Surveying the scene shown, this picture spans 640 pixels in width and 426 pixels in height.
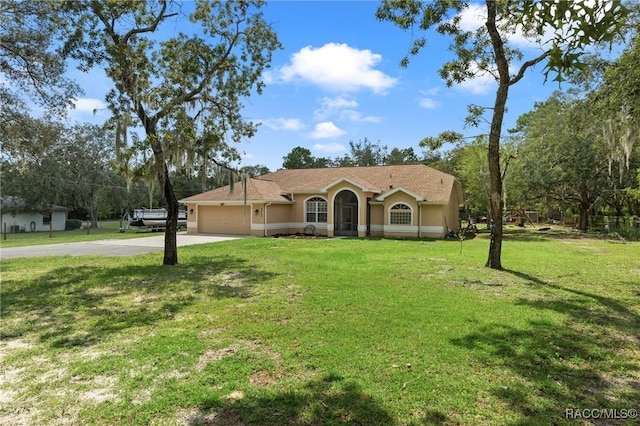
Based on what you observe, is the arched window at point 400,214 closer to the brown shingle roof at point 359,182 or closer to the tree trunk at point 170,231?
the brown shingle roof at point 359,182

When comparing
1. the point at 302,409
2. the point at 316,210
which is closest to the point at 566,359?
the point at 302,409

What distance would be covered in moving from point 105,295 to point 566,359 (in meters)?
8.12

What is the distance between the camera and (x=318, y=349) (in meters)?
4.76

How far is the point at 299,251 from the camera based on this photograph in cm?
1565

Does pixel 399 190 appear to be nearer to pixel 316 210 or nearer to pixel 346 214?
pixel 346 214

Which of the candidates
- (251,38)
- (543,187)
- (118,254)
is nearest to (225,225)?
(118,254)

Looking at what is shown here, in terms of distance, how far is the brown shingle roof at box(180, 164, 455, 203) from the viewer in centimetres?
2379

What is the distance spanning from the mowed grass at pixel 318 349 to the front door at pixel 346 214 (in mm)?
15340

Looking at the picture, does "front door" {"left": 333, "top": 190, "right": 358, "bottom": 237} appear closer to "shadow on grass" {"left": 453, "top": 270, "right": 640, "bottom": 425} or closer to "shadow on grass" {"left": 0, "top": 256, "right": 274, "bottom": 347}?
"shadow on grass" {"left": 0, "top": 256, "right": 274, "bottom": 347}

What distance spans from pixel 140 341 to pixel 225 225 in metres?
21.4

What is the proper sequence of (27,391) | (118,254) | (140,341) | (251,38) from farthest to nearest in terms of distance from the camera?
(118,254), (251,38), (140,341), (27,391)

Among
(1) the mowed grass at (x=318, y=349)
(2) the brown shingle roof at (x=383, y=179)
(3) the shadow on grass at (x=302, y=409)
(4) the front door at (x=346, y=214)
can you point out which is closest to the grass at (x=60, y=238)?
(2) the brown shingle roof at (x=383, y=179)

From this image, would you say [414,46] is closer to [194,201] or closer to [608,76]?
[608,76]

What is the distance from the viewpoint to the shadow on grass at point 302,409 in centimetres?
318
